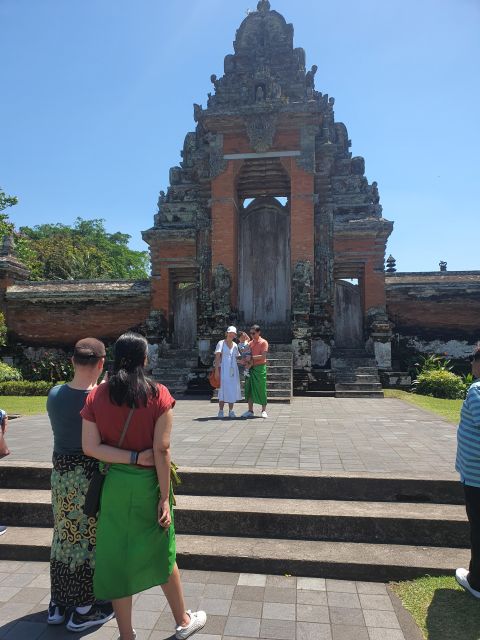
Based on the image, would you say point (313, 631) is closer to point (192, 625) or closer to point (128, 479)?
point (192, 625)

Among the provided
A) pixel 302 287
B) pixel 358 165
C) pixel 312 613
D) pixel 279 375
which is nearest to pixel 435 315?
pixel 302 287

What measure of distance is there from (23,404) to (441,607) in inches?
418

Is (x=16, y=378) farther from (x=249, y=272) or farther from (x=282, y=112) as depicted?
(x=282, y=112)

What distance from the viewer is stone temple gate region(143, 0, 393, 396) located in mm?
14453

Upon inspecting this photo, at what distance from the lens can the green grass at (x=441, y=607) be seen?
9.61ft

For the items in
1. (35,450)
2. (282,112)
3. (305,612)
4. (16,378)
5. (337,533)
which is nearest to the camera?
(305,612)

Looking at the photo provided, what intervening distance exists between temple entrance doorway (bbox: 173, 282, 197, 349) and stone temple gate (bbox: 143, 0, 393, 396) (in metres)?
0.04

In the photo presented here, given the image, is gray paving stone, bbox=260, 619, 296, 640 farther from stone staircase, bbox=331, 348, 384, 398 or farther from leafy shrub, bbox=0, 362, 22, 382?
leafy shrub, bbox=0, 362, 22, 382

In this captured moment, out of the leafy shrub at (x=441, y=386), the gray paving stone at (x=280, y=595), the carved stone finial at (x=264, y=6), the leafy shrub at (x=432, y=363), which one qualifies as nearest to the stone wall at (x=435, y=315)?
the leafy shrub at (x=432, y=363)

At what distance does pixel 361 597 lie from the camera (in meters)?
3.36

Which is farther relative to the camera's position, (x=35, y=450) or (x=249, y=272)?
(x=249, y=272)

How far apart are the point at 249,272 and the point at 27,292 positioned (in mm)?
8301

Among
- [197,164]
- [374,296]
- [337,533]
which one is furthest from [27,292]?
[337,533]

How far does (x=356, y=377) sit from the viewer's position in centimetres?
1316
